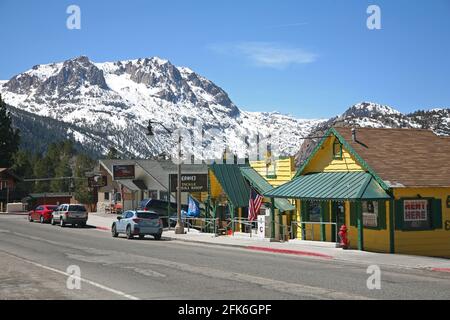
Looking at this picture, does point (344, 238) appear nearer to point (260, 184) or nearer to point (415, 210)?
point (415, 210)

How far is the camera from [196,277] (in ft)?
51.8

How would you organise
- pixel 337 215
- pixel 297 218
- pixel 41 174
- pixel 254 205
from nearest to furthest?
1. pixel 337 215
2. pixel 297 218
3. pixel 254 205
4. pixel 41 174

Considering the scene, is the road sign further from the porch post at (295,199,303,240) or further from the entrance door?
the entrance door

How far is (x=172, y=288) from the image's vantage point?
13797 mm

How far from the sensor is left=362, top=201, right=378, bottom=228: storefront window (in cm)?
2406

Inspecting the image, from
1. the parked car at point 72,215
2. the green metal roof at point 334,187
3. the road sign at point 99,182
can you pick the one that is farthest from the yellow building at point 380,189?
the road sign at point 99,182

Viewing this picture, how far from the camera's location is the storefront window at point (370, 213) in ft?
78.9

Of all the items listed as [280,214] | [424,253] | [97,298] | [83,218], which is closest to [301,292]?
[97,298]

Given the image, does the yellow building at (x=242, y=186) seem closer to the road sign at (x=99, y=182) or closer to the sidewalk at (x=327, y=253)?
the sidewalk at (x=327, y=253)

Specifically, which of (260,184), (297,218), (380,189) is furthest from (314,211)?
(380,189)

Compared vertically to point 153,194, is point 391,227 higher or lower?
lower

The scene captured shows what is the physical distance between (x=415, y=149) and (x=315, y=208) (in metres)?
5.75

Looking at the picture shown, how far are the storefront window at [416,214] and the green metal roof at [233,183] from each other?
1379 centimetres

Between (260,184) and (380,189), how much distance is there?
39.8 feet
